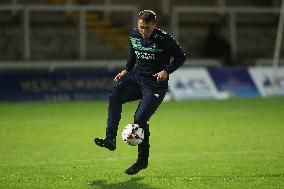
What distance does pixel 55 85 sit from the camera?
80.8ft

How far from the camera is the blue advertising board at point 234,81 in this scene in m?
26.3

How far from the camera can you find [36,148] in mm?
13758

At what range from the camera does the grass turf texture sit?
10.0 m

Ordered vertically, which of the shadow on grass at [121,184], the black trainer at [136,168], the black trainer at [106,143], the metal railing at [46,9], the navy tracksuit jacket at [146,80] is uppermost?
the navy tracksuit jacket at [146,80]

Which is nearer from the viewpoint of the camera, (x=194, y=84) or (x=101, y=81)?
(x=101, y=81)

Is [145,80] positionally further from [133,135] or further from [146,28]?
[133,135]

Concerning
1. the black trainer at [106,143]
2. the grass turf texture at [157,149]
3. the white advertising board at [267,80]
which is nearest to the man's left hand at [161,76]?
the black trainer at [106,143]

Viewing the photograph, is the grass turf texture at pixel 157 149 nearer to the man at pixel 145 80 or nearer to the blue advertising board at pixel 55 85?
the man at pixel 145 80

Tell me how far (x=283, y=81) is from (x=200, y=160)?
15.5m

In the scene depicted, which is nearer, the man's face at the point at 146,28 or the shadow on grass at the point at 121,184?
the shadow on grass at the point at 121,184

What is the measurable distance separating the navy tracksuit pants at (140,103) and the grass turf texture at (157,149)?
1.80 feet

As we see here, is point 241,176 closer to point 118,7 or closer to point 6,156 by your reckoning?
point 6,156

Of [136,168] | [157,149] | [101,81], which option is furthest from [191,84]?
[136,168]

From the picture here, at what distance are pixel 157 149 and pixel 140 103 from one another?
11.1 ft
